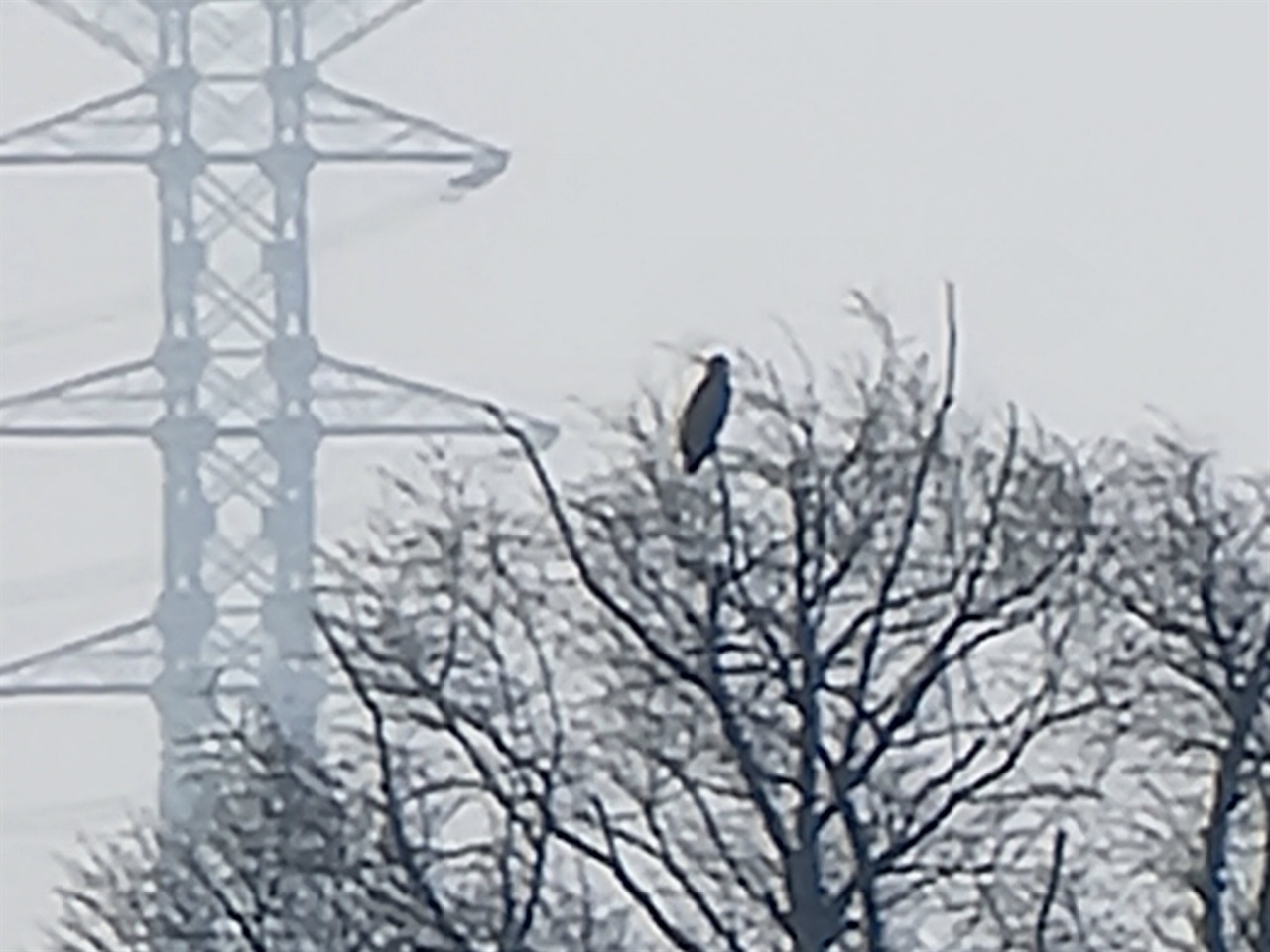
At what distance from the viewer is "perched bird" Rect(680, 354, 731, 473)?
1934 centimetres

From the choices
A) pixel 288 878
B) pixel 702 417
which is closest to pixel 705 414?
pixel 702 417

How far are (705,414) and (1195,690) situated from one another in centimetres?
486

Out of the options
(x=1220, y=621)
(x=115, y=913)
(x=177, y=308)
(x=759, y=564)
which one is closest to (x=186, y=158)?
(x=177, y=308)

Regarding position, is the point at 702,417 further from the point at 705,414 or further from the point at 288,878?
the point at 288,878

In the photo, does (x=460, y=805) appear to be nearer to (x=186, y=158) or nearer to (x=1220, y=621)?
(x=1220, y=621)

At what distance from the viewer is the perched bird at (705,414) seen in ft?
63.5

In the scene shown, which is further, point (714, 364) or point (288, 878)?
point (288, 878)

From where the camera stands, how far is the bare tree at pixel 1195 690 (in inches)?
923

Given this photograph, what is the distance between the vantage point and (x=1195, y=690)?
2386 cm

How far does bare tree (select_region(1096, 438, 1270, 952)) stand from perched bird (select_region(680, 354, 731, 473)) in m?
3.80

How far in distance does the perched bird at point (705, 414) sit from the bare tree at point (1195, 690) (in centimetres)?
380

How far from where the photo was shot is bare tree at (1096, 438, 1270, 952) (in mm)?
23453

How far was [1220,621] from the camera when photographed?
78.7 feet

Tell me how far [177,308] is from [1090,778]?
2833 cm
